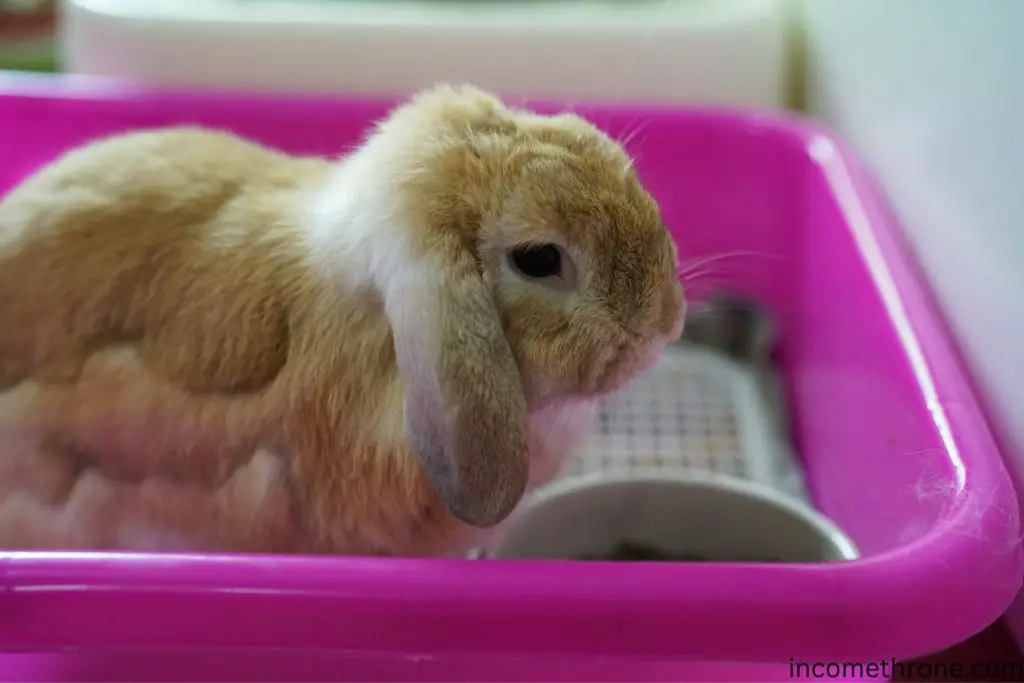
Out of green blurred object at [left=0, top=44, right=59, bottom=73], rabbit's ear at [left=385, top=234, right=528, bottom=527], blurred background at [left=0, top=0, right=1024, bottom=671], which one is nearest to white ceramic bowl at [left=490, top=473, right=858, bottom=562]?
rabbit's ear at [left=385, top=234, right=528, bottom=527]

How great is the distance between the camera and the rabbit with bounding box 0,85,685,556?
0.63 metres

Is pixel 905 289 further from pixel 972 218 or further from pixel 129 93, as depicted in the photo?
pixel 129 93

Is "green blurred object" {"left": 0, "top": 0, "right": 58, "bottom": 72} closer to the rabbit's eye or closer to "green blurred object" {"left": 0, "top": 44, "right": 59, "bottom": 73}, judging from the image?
"green blurred object" {"left": 0, "top": 44, "right": 59, "bottom": 73}

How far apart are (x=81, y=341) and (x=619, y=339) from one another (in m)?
0.39

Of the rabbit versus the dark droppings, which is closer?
the rabbit

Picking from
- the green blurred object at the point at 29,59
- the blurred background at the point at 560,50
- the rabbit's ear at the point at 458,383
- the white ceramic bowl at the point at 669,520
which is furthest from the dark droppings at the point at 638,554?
the green blurred object at the point at 29,59

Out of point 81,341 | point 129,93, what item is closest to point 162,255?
point 81,341

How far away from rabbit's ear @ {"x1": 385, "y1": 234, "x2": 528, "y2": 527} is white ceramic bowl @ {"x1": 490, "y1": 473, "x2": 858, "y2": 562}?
248 mm

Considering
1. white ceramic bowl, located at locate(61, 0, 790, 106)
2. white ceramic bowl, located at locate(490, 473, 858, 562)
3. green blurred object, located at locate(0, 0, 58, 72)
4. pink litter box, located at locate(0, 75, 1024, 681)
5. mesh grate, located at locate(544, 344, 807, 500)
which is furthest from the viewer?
green blurred object, located at locate(0, 0, 58, 72)

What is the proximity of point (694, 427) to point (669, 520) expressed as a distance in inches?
10.2

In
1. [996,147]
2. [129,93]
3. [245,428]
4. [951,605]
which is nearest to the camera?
[951,605]

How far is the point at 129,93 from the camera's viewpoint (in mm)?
1187

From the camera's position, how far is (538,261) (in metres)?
0.64

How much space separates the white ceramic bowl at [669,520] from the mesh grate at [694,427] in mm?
156
